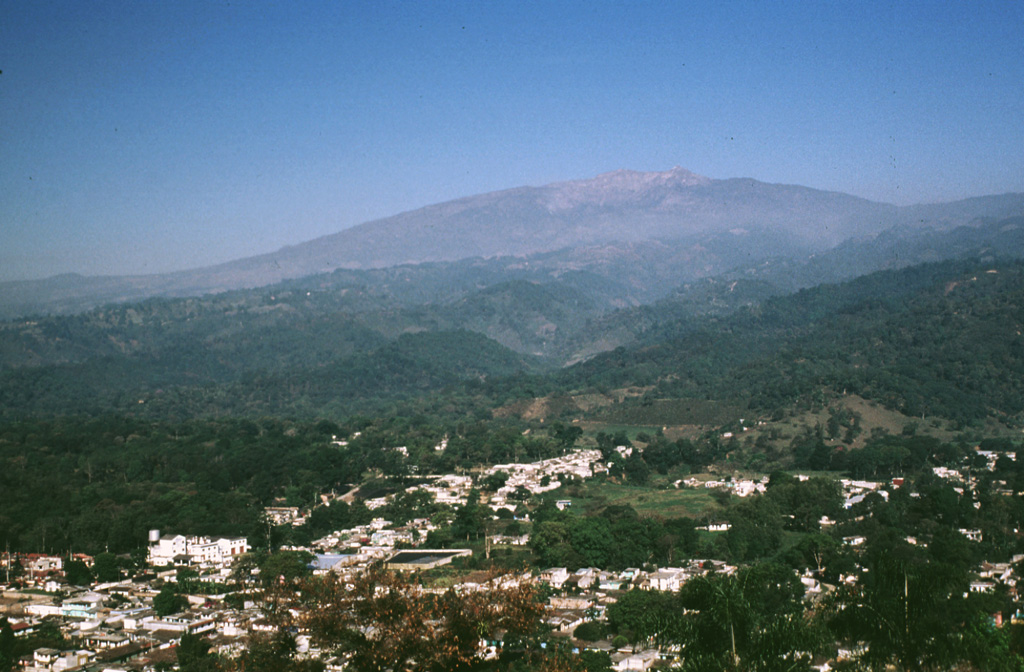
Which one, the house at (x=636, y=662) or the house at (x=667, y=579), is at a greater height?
the house at (x=636, y=662)

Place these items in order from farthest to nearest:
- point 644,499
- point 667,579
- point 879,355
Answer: point 879,355 < point 644,499 < point 667,579

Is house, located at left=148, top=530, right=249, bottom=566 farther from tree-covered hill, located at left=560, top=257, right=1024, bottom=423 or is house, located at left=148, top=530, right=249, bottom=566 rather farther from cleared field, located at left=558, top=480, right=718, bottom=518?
tree-covered hill, located at left=560, top=257, right=1024, bottom=423

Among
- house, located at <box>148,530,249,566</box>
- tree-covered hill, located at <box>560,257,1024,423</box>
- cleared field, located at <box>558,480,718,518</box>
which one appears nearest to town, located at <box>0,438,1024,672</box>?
house, located at <box>148,530,249,566</box>

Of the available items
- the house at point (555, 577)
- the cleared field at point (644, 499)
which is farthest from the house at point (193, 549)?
the cleared field at point (644, 499)

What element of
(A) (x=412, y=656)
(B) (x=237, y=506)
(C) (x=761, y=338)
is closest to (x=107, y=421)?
(B) (x=237, y=506)

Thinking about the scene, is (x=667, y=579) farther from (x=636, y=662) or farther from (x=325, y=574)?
(x=325, y=574)

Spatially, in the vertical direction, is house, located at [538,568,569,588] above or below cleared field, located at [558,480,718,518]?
above

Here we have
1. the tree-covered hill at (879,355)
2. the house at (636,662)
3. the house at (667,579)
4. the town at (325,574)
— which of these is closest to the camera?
the house at (636,662)

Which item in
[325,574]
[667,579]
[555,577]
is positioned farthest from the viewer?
[555,577]

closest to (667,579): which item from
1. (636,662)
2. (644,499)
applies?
(636,662)

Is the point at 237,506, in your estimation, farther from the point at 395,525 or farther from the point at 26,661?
the point at 26,661

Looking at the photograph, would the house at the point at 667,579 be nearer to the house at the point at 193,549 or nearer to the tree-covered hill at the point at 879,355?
the house at the point at 193,549
